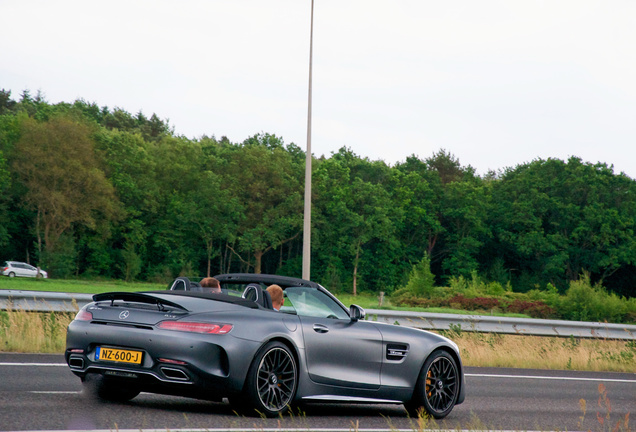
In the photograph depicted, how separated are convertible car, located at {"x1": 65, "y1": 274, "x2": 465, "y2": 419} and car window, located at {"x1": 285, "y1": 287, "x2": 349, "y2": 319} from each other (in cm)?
1

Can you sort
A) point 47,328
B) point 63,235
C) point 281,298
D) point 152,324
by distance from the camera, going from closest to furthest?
point 152,324
point 281,298
point 47,328
point 63,235

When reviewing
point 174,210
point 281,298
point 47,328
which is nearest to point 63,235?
point 174,210

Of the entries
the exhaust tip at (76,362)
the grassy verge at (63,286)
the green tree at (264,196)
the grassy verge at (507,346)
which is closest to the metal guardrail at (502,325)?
the grassy verge at (507,346)

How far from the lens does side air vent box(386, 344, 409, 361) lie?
8773 millimetres

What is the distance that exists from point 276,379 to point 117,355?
1347 mm

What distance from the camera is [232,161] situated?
75.4 metres

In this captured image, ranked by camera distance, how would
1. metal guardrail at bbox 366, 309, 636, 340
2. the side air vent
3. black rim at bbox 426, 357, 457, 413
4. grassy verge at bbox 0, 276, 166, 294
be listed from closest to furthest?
the side air vent < black rim at bbox 426, 357, 457, 413 < metal guardrail at bbox 366, 309, 636, 340 < grassy verge at bbox 0, 276, 166, 294

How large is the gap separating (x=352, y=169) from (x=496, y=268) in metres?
16.3

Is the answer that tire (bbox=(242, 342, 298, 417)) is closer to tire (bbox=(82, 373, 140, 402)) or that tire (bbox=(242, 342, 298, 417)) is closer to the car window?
the car window

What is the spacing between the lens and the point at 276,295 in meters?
8.30

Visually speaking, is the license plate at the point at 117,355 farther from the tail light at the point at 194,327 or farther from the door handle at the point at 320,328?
the door handle at the point at 320,328

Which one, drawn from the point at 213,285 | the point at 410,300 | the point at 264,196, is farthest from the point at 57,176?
the point at 213,285

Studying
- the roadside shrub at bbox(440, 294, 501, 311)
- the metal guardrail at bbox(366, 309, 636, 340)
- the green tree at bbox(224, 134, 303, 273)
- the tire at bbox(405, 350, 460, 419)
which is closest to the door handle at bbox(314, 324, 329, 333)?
the tire at bbox(405, 350, 460, 419)

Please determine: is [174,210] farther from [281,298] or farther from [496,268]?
[281,298]
